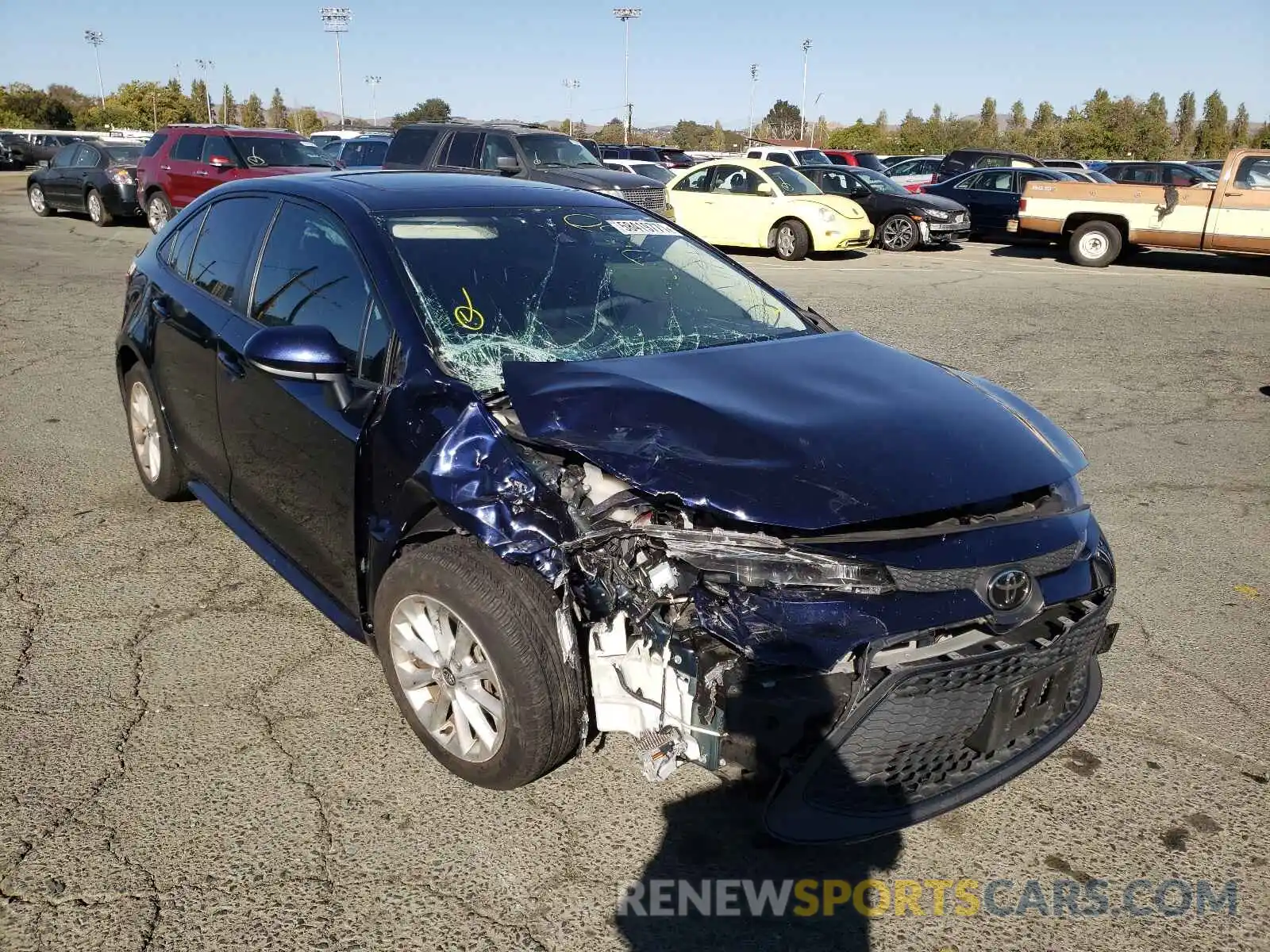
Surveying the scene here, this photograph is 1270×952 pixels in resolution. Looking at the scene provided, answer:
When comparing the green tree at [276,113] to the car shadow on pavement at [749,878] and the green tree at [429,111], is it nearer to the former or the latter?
the green tree at [429,111]

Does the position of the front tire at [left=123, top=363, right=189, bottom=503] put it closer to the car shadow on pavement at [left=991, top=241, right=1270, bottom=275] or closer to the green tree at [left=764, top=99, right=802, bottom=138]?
the car shadow on pavement at [left=991, top=241, right=1270, bottom=275]

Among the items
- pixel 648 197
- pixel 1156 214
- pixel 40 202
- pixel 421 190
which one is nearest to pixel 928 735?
pixel 421 190

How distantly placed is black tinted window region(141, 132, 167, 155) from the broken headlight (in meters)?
17.3

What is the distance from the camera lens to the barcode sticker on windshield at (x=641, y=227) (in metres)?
4.09

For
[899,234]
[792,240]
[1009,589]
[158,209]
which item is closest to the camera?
[1009,589]

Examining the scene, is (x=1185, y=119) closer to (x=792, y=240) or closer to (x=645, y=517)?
(x=792, y=240)

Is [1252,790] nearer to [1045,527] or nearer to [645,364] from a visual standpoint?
[1045,527]

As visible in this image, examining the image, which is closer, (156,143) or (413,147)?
(413,147)

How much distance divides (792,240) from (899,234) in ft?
9.22

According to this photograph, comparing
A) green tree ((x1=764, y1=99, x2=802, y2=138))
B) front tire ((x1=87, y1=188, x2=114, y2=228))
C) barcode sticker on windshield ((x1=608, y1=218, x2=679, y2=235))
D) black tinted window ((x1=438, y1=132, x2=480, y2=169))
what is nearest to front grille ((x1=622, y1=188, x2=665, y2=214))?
black tinted window ((x1=438, y1=132, x2=480, y2=169))

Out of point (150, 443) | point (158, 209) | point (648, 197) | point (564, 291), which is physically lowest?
point (150, 443)

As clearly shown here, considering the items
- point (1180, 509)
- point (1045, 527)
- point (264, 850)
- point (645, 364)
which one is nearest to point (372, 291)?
point (645, 364)

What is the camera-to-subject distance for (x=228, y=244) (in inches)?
166

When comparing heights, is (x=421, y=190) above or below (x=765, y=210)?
below
